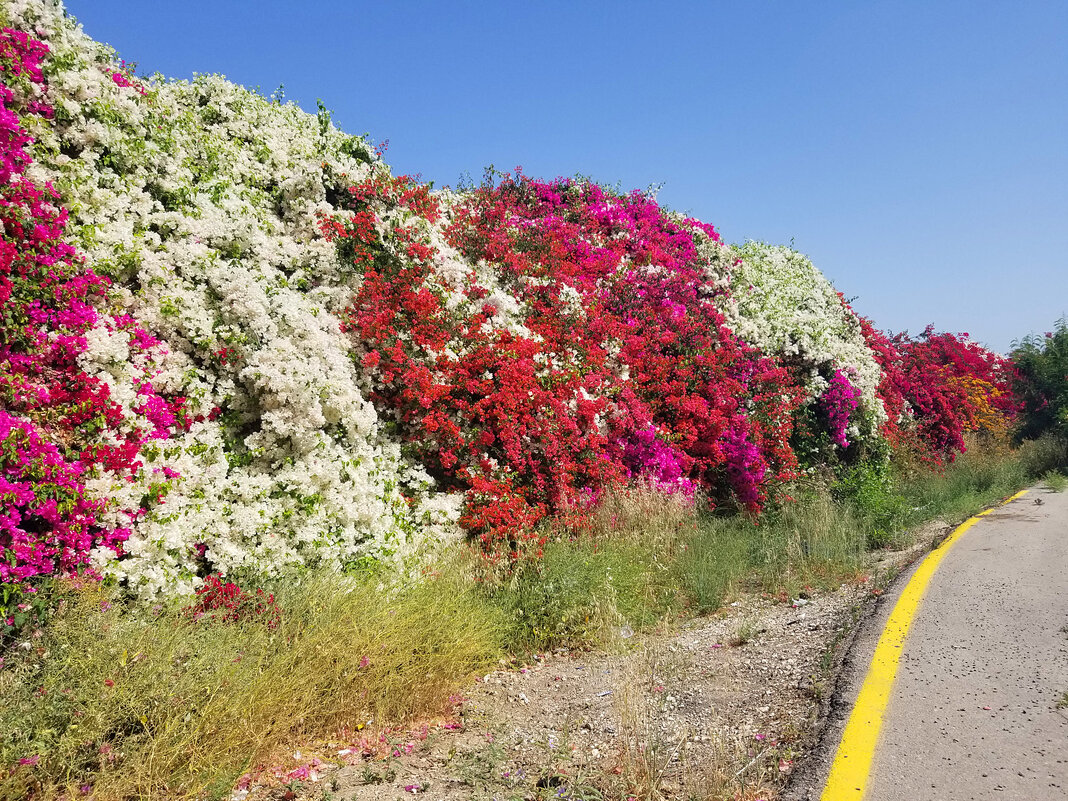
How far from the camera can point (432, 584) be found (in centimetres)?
581

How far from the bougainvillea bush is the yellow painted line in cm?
377

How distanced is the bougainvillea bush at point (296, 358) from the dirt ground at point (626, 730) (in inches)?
84.4

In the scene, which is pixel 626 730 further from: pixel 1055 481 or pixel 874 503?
pixel 1055 481

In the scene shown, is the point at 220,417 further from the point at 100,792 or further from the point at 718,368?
the point at 718,368

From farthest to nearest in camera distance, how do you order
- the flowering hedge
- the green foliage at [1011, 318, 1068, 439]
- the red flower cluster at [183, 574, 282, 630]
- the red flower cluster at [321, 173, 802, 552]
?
the green foliage at [1011, 318, 1068, 439] < the red flower cluster at [321, 173, 802, 552] < the flowering hedge < the red flower cluster at [183, 574, 282, 630]

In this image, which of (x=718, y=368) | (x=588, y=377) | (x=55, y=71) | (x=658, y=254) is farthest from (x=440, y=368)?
(x=658, y=254)

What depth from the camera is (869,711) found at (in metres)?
3.68

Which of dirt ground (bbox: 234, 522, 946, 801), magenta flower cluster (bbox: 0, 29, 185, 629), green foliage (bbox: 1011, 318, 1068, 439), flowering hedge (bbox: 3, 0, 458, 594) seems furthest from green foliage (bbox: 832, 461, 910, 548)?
green foliage (bbox: 1011, 318, 1068, 439)

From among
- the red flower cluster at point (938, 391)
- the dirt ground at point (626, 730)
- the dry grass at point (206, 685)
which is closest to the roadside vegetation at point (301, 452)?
the dry grass at point (206, 685)

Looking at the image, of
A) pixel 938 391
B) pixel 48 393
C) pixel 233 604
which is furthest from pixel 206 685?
pixel 938 391

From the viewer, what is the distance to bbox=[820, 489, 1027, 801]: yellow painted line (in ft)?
9.91

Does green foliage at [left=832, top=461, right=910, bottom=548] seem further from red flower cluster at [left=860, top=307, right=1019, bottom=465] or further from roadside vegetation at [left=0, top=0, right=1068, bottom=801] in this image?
red flower cluster at [left=860, top=307, right=1019, bottom=465]

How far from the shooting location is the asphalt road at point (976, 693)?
299cm

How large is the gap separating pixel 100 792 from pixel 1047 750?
15.9 feet
